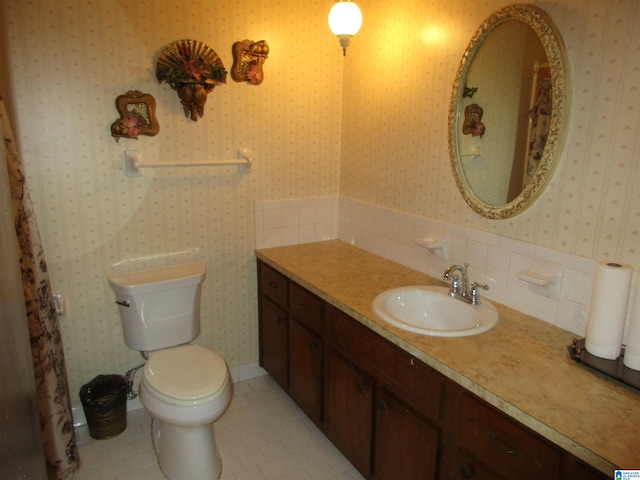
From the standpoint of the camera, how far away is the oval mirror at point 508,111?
61.9 inches

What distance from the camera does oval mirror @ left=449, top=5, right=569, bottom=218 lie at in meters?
1.57

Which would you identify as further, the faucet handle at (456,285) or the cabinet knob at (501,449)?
the faucet handle at (456,285)

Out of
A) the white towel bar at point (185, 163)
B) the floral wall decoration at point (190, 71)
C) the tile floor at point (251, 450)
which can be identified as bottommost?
the tile floor at point (251, 450)

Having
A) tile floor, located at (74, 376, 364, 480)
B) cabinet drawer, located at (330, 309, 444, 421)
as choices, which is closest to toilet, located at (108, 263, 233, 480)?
tile floor, located at (74, 376, 364, 480)

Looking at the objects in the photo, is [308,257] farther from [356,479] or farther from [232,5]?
[232,5]

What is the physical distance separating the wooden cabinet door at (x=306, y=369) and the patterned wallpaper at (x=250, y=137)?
1.59 ft

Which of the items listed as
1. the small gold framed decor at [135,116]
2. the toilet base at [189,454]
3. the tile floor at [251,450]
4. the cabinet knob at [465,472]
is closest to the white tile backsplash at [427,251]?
the cabinet knob at [465,472]

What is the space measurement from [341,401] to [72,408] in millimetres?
1434

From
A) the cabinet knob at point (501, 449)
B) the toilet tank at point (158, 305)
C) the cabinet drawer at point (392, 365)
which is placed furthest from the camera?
the toilet tank at point (158, 305)

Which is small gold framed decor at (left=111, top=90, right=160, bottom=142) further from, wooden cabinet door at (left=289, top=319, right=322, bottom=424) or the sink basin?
the sink basin

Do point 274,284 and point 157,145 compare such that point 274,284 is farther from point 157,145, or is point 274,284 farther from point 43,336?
point 43,336

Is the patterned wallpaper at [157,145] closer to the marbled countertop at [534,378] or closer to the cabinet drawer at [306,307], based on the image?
the cabinet drawer at [306,307]

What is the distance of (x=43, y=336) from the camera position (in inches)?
71.4

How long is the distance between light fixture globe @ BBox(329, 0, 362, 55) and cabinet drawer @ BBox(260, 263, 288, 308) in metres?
1.22
